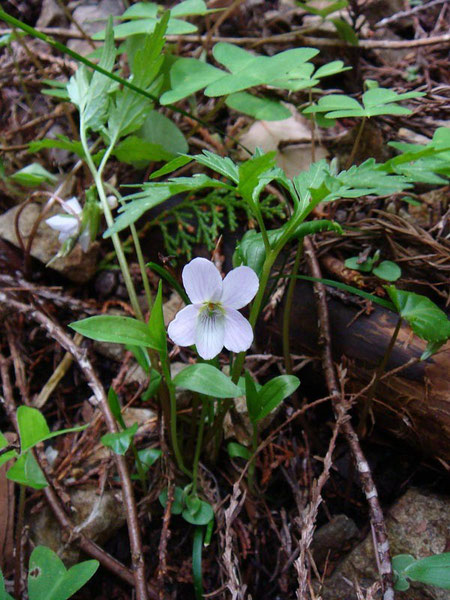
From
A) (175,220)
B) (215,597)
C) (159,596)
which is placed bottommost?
(215,597)

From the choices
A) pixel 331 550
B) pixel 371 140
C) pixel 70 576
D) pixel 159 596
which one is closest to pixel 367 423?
pixel 331 550

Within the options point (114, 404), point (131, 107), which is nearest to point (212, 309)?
point (114, 404)

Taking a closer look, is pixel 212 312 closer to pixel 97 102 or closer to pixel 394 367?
pixel 394 367

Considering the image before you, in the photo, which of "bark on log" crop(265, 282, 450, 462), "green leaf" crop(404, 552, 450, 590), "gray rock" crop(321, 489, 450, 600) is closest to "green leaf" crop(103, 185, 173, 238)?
"bark on log" crop(265, 282, 450, 462)

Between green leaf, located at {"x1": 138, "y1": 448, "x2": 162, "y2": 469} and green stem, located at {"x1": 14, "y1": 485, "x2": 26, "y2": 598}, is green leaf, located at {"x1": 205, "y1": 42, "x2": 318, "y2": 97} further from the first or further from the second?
green stem, located at {"x1": 14, "y1": 485, "x2": 26, "y2": 598}

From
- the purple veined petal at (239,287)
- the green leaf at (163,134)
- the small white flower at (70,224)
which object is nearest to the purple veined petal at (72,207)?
the small white flower at (70,224)

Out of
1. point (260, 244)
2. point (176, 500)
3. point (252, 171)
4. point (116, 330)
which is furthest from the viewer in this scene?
point (176, 500)

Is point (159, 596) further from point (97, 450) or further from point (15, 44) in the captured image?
point (15, 44)
